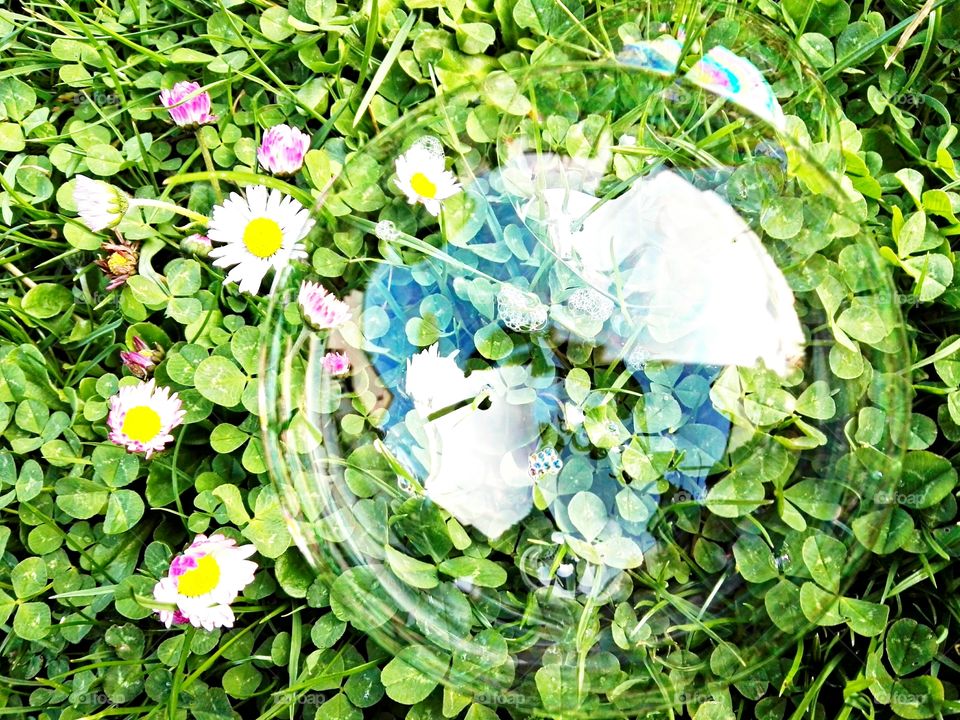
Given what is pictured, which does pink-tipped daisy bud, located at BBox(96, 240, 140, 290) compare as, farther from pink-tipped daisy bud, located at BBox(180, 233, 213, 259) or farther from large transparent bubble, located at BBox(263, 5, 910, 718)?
large transparent bubble, located at BBox(263, 5, 910, 718)

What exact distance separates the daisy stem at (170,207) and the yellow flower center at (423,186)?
0.42 m

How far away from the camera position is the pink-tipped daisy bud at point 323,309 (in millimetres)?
1029

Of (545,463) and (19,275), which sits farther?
(19,275)

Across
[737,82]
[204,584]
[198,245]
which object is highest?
[737,82]

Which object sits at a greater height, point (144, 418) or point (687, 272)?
point (687, 272)

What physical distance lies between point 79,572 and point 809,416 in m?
1.03

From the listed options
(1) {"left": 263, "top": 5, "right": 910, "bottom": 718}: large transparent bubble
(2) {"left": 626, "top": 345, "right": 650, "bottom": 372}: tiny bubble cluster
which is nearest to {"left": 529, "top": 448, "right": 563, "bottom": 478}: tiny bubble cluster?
(1) {"left": 263, "top": 5, "right": 910, "bottom": 718}: large transparent bubble

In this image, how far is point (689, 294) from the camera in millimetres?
941

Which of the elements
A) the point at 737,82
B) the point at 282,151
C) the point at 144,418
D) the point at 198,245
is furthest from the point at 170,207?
the point at 737,82

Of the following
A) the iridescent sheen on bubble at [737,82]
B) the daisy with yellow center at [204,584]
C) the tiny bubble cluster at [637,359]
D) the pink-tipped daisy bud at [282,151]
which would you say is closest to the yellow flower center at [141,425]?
the daisy with yellow center at [204,584]

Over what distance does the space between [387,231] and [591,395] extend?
333 millimetres

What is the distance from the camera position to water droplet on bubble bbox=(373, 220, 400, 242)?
1050 millimetres

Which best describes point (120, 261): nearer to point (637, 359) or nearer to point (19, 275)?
point (19, 275)

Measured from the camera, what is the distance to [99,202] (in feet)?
4.18
